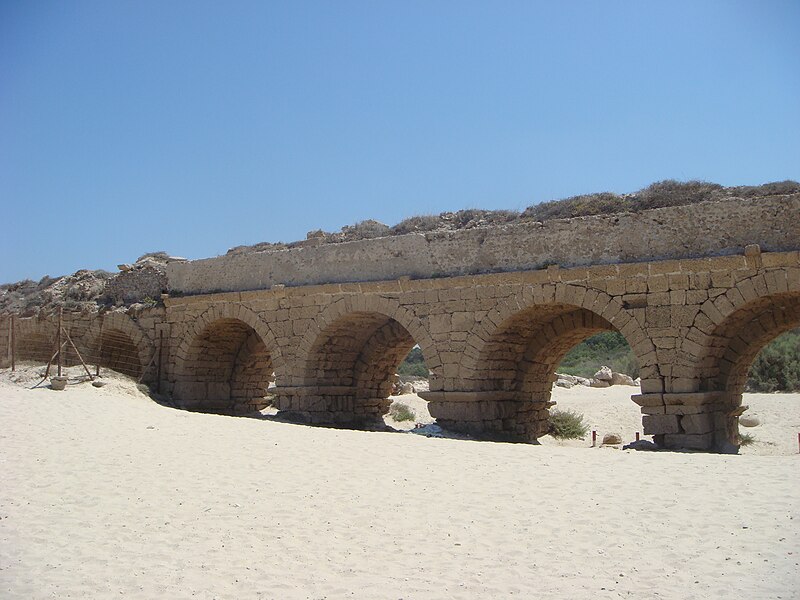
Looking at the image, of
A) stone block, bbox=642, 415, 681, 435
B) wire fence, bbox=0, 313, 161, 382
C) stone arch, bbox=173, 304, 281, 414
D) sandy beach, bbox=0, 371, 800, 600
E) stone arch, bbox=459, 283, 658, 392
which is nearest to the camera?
sandy beach, bbox=0, 371, 800, 600

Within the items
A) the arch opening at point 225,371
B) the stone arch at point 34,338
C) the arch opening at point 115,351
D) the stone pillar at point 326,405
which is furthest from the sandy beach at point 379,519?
the stone arch at point 34,338

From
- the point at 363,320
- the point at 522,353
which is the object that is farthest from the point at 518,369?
the point at 363,320

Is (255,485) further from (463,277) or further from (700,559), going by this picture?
(463,277)

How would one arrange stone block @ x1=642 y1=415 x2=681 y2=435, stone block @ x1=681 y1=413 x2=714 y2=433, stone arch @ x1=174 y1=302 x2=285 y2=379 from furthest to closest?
stone arch @ x1=174 y1=302 x2=285 y2=379 → stone block @ x1=642 y1=415 x2=681 y2=435 → stone block @ x1=681 y1=413 x2=714 y2=433

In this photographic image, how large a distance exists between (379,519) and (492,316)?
6059 mm

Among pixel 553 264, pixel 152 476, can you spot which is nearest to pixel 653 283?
pixel 553 264

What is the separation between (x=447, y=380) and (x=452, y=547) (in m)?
6.84

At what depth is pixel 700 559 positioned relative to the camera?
5801 millimetres

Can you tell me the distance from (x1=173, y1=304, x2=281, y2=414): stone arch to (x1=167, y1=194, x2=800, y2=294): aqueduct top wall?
2.48 ft

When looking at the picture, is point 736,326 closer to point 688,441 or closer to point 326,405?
point 688,441

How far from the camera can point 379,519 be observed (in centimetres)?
709

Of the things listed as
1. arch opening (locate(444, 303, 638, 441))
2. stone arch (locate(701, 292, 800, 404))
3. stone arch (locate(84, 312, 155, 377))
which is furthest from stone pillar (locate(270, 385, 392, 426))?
stone arch (locate(701, 292, 800, 404))

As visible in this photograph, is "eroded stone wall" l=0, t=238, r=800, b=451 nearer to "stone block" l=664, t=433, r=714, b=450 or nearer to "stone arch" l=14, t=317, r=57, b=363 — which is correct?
"stone block" l=664, t=433, r=714, b=450

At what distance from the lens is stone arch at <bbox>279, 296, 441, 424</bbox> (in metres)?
14.3
